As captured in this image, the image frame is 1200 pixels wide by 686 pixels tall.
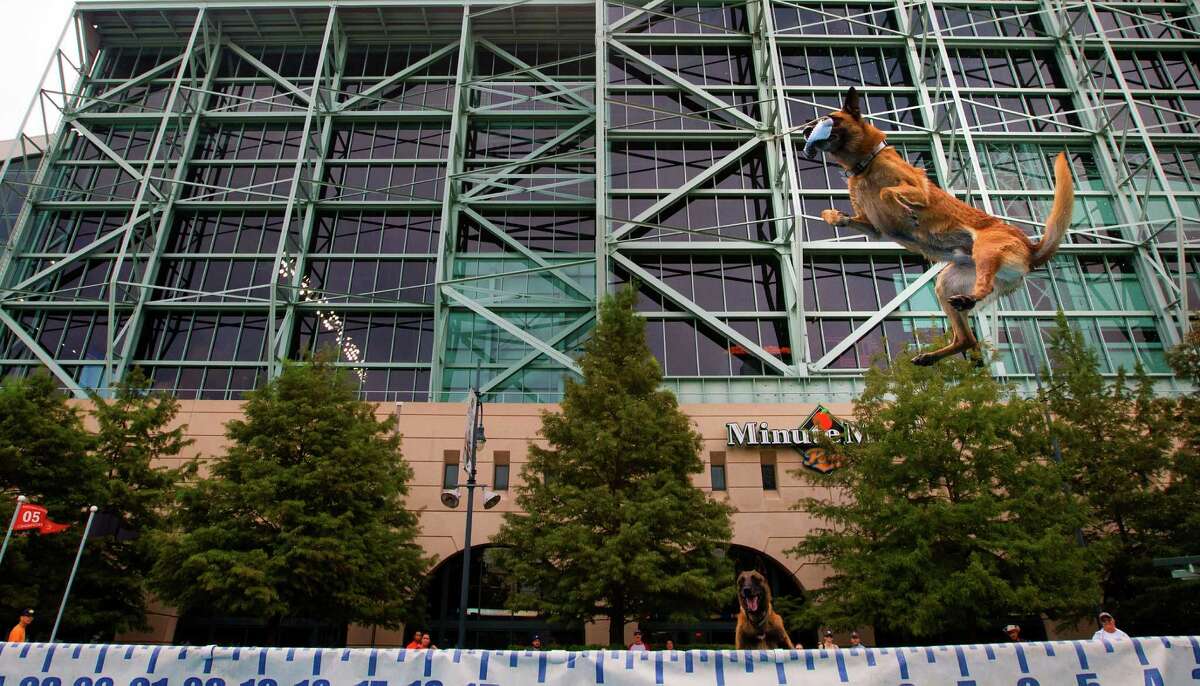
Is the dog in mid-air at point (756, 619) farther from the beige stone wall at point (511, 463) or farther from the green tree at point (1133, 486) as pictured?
the beige stone wall at point (511, 463)

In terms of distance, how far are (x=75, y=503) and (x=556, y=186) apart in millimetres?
22485

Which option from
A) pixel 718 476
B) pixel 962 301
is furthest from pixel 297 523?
pixel 962 301

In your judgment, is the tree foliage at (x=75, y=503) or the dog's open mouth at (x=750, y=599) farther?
the tree foliage at (x=75, y=503)

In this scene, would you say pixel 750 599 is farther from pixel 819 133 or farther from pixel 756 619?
pixel 819 133

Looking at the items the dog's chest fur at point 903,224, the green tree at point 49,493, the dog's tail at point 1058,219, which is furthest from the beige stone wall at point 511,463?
the dog's tail at point 1058,219

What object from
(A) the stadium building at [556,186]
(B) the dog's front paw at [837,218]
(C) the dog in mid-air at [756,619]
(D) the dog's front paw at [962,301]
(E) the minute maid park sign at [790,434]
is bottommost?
(C) the dog in mid-air at [756,619]

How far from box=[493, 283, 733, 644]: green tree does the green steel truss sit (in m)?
8.96

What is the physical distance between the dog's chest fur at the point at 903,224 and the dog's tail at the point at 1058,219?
569mm

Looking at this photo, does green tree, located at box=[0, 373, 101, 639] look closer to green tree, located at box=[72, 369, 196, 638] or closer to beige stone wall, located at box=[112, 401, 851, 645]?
green tree, located at box=[72, 369, 196, 638]

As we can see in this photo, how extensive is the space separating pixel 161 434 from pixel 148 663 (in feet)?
58.1

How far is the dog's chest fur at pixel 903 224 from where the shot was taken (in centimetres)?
615

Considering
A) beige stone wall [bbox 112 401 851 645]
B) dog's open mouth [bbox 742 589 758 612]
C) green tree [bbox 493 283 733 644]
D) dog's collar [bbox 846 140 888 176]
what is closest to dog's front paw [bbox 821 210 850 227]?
dog's collar [bbox 846 140 888 176]

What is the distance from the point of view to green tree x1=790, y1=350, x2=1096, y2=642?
15109 mm

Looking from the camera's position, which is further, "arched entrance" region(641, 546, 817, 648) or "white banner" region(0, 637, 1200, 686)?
"arched entrance" region(641, 546, 817, 648)
